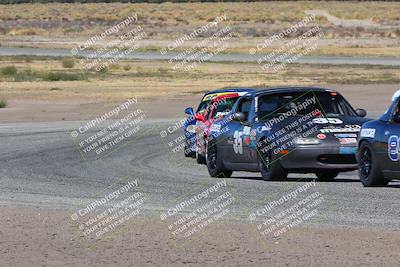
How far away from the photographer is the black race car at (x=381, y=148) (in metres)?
16.8

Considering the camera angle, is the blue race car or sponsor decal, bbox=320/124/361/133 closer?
sponsor decal, bbox=320/124/361/133

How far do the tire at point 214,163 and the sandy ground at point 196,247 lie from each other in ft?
21.6

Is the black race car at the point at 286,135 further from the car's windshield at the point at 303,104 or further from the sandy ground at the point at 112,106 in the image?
the sandy ground at the point at 112,106

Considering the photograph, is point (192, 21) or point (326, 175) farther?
point (192, 21)

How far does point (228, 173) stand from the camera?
2116cm

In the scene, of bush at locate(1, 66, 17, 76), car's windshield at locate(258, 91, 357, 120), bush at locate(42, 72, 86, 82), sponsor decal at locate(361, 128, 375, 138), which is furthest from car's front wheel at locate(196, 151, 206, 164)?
bush at locate(1, 66, 17, 76)

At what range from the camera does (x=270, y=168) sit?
19281 millimetres

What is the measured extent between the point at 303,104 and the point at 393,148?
10.8ft

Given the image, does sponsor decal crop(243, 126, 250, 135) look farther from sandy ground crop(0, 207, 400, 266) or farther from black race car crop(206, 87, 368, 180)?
sandy ground crop(0, 207, 400, 266)

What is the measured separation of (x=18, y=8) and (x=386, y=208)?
6616 inches

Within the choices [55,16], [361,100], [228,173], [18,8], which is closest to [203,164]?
[228,173]

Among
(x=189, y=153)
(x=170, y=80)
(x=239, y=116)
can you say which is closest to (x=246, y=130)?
(x=239, y=116)

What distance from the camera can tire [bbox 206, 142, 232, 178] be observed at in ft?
68.7

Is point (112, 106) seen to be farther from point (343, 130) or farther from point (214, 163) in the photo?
point (343, 130)
